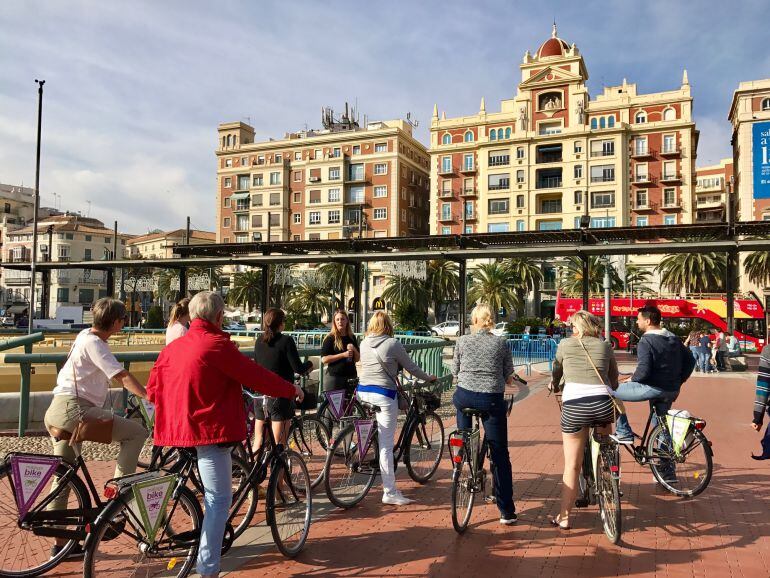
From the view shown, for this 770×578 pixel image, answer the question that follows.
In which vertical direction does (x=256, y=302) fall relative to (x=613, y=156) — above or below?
below

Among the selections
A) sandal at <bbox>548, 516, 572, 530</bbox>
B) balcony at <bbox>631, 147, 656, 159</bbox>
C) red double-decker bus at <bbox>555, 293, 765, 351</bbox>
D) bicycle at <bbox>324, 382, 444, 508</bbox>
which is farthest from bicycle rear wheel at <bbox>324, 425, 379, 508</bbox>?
balcony at <bbox>631, 147, 656, 159</bbox>

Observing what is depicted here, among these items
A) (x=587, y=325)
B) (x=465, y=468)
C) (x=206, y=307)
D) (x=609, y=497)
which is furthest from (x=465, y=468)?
(x=206, y=307)

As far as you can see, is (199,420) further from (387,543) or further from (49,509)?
(387,543)

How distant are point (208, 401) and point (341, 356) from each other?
3754 millimetres

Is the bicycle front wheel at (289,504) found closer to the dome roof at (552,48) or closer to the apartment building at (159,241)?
the dome roof at (552,48)

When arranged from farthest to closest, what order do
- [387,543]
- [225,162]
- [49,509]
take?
[225,162]
[387,543]
[49,509]

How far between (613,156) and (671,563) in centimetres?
6219

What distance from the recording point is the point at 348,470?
583 cm

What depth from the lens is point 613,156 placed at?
61.2m

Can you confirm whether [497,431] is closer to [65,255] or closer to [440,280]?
[440,280]

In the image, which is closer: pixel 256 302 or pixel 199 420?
pixel 199 420

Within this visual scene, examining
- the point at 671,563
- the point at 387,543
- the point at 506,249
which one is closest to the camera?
the point at 671,563

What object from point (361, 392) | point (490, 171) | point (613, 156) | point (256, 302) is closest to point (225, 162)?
point (256, 302)

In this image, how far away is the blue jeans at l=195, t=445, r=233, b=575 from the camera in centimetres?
367
